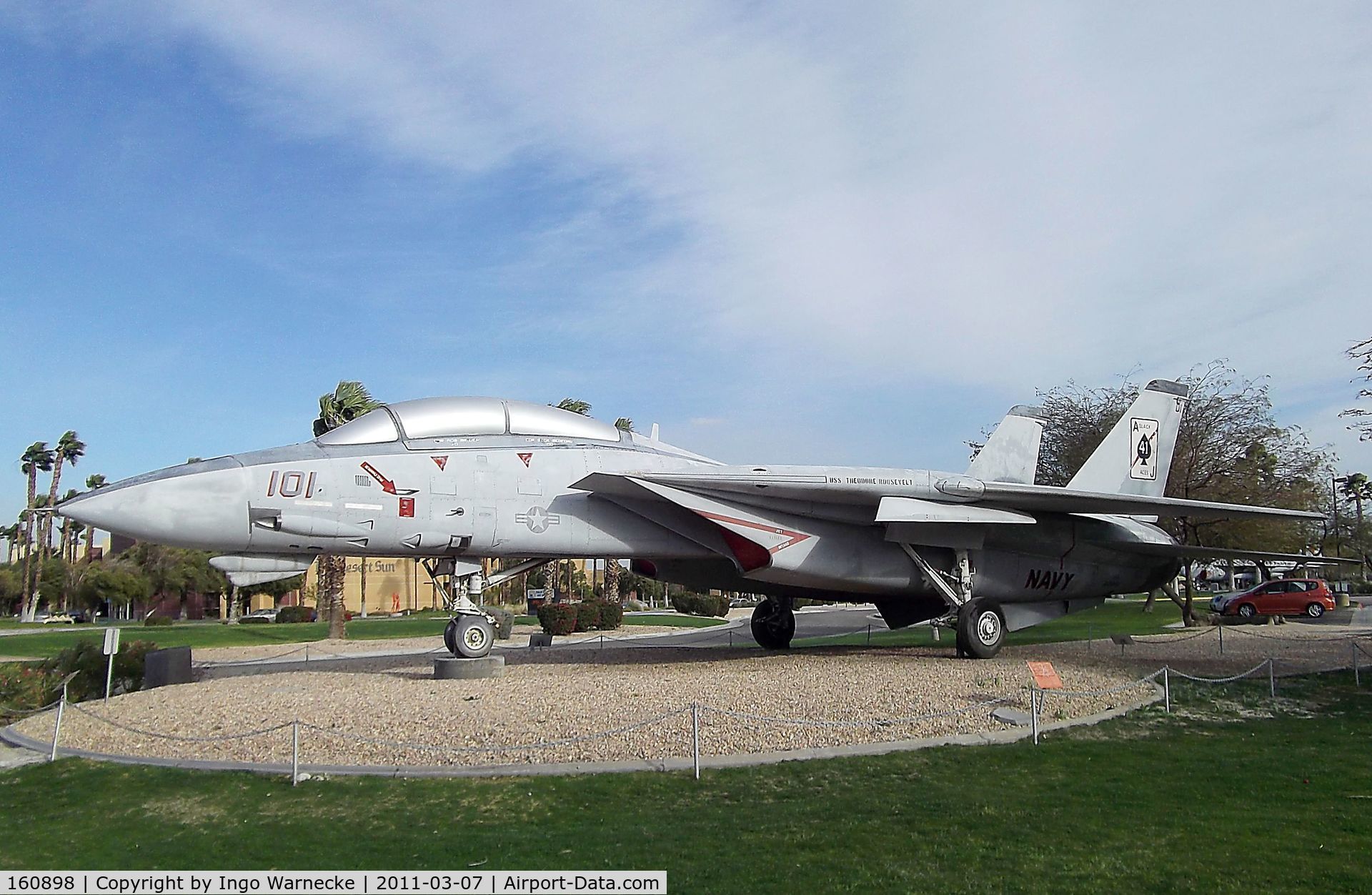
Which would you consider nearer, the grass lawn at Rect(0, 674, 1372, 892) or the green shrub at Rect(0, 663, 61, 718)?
the grass lawn at Rect(0, 674, 1372, 892)

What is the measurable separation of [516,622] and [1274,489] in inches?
1038

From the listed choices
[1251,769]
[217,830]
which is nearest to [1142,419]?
[1251,769]

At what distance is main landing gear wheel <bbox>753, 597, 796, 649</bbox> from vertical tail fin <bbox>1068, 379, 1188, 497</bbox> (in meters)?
5.90

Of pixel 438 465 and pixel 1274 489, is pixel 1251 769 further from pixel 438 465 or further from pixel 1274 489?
pixel 1274 489

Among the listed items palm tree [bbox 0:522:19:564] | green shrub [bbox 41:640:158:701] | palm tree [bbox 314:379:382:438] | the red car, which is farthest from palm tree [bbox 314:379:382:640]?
palm tree [bbox 0:522:19:564]

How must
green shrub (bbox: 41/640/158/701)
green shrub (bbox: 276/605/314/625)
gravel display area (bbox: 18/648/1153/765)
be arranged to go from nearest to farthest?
gravel display area (bbox: 18/648/1153/765) → green shrub (bbox: 41/640/158/701) → green shrub (bbox: 276/605/314/625)

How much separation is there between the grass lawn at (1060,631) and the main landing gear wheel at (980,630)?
4539 millimetres

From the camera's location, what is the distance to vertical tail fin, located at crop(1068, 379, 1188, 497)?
1786cm

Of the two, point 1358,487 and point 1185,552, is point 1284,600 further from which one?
point 1358,487

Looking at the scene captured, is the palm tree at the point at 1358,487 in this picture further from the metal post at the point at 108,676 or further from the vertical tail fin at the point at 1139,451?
the metal post at the point at 108,676

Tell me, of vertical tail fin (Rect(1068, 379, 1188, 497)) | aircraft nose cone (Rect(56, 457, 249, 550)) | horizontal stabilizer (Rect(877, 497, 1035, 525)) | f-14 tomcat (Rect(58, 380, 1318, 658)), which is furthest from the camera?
vertical tail fin (Rect(1068, 379, 1188, 497))

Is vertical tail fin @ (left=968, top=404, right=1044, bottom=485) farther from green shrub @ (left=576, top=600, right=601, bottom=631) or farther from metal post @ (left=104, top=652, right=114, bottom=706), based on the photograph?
green shrub @ (left=576, top=600, right=601, bottom=631)

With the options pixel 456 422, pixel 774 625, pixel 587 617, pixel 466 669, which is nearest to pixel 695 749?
pixel 466 669

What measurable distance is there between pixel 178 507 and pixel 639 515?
5787 mm
